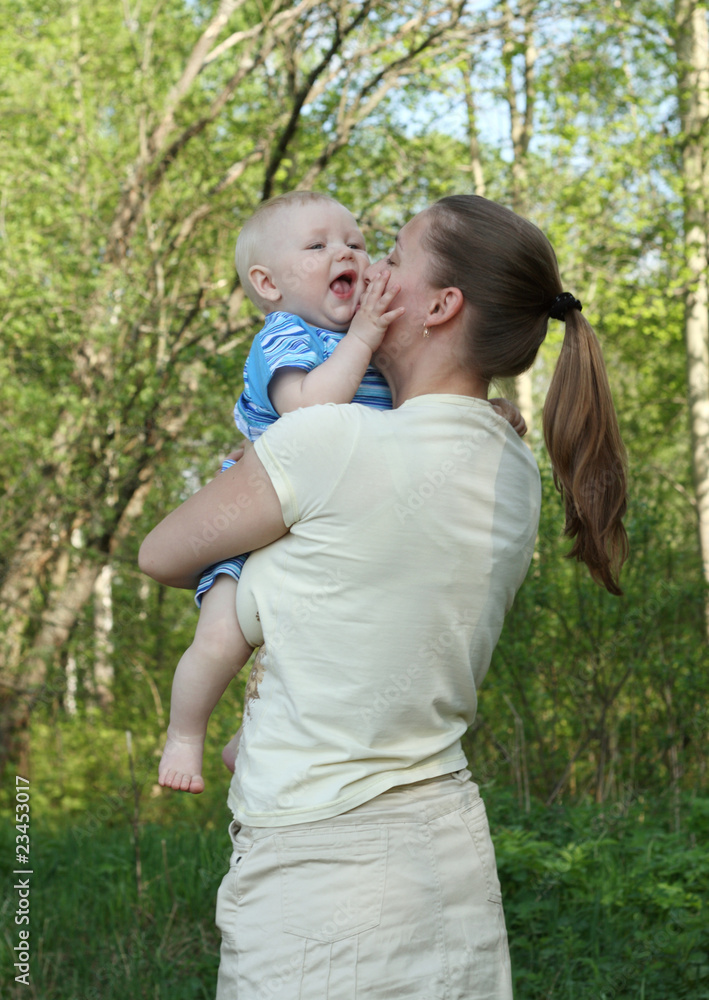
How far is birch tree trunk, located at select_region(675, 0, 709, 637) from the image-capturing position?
8875mm

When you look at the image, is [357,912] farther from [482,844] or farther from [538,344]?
[538,344]

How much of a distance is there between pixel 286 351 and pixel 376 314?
186 millimetres

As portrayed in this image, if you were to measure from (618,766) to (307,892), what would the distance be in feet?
15.4

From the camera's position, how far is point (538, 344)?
1590 millimetres

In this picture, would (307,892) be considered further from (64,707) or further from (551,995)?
(64,707)

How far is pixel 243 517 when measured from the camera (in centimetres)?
136

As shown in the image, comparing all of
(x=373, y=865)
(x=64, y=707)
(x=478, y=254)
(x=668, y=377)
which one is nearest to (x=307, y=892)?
(x=373, y=865)

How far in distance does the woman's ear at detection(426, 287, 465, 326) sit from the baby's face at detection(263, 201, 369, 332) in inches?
13.0

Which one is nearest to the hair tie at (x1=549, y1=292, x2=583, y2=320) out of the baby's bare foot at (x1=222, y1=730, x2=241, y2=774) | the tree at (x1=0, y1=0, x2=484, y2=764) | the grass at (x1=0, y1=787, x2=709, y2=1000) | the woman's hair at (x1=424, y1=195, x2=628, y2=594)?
the woman's hair at (x1=424, y1=195, x2=628, y2=594)

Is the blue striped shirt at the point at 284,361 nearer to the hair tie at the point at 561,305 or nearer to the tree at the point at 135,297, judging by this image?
the hair tie at the point at 561,305

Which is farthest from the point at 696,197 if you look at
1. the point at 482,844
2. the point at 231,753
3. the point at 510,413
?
the point at 482,844

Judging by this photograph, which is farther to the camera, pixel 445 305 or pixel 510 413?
pixel 510 413

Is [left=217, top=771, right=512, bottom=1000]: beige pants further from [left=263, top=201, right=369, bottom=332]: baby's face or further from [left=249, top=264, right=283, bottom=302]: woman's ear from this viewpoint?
[left=249, top=264, right=283, bottom=302]: woman's ear

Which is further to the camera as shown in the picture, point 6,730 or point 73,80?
point 73,80
